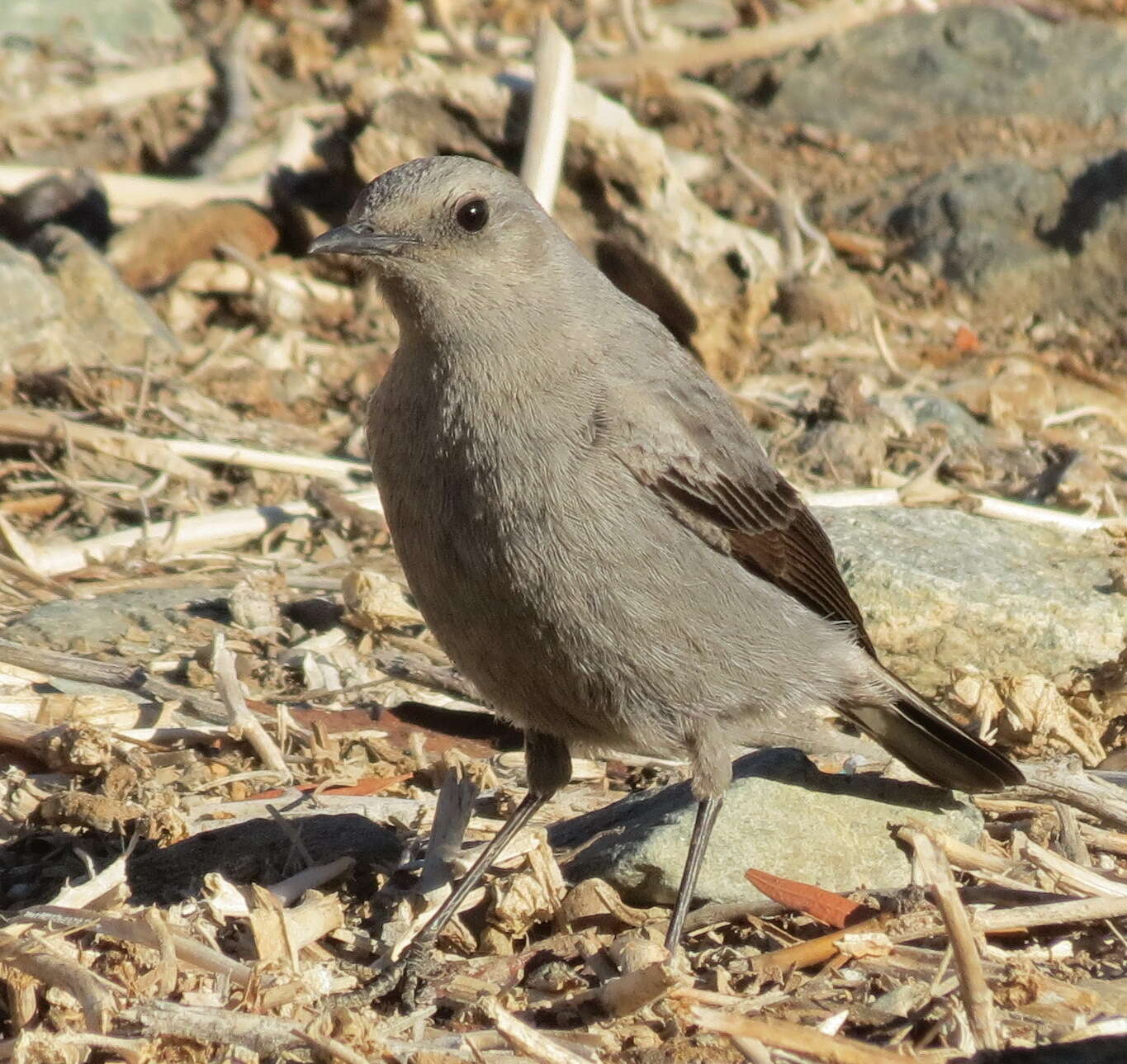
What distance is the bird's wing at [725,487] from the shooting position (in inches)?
213

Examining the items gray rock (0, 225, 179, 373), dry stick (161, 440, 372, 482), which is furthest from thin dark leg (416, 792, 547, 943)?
gray rock (0, 225, 179, 373)

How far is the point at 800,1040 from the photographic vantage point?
416 cm

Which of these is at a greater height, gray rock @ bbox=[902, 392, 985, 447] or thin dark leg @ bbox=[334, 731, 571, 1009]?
gray rock @ bbox=[902, 392, 985, 447]

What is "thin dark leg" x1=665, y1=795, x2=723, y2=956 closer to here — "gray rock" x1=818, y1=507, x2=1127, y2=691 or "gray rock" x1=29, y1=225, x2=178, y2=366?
"gray rock" x1=818, y1=507, x2=1127, y2=691

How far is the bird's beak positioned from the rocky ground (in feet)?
5.58

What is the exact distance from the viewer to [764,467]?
604 centimetres

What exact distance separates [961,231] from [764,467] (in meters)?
5.11

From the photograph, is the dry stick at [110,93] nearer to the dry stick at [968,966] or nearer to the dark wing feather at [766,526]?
the dark wing feather at [766,526]

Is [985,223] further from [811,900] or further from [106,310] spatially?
[811,900]

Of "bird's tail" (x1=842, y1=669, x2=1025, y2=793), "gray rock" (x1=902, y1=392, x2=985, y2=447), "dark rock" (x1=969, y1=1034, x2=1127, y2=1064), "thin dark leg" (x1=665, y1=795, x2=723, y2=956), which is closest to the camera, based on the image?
"dark rock" (x1=969, y1=1034, x2=1127, y2=1064)

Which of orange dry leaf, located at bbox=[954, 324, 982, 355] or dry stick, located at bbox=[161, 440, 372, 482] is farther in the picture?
orange dry leaf, located at bbox=[954, 324, 982, 355]

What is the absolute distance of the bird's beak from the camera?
5.32 metres

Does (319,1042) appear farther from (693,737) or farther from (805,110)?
(805,110)

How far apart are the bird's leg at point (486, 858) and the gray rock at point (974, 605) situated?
161cm
